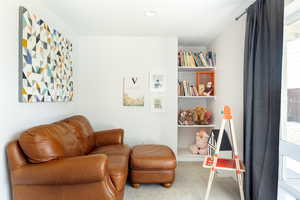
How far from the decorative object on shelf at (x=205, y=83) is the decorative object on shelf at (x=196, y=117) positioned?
13.5 inches

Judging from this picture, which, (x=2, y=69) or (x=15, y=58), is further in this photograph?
(x=15, y=58)

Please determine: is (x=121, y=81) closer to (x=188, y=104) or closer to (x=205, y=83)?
(x=188, y=104)

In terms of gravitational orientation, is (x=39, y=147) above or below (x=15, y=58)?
below

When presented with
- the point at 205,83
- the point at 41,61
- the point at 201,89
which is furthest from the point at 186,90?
the point at 41,61

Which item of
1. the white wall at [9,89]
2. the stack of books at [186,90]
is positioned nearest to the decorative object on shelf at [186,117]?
the stack of books at [186,90]

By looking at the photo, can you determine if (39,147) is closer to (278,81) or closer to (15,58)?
(15,58)

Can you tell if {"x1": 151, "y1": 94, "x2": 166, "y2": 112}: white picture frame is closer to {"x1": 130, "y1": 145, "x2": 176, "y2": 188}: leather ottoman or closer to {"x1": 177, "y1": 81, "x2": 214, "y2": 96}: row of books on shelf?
{"x1": 177, "y1": 81, "x2": 214, "y2": 96}: row of books on shelf

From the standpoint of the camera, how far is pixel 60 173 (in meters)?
1.56

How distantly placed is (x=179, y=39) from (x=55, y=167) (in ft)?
9.92

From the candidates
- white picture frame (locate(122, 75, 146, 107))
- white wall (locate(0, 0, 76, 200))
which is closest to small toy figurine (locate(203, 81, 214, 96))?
white picture frame (locate(122, 75, 146, 107))

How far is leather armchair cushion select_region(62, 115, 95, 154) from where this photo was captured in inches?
96.5

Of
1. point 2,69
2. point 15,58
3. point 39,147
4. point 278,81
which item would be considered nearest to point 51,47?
point 15,58

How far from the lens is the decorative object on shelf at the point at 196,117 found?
11.9 ft

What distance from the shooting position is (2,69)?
1.60 m
